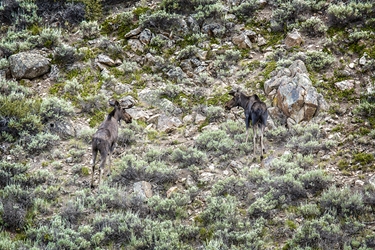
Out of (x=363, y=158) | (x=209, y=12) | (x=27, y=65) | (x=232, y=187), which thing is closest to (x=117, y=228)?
(x=232, y=187)

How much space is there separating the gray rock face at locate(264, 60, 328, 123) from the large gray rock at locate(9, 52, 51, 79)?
33.6ft

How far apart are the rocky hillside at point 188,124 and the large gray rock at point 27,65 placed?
56mm

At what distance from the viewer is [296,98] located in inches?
473

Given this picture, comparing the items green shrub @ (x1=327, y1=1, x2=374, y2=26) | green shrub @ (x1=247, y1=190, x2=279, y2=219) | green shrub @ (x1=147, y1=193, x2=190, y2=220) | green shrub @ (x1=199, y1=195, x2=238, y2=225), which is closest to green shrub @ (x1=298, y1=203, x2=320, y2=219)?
green shrub @ (x1=247, y1=190, x2=279, y2=219)

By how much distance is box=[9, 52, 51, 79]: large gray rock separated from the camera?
47.5 ft

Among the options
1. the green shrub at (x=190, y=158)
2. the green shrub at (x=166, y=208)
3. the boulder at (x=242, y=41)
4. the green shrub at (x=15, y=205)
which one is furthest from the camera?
the boulder at (x=242, y=41)

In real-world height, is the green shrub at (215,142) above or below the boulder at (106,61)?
below

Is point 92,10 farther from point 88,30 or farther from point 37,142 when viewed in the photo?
point 37,142

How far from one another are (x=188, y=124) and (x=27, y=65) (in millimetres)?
7791

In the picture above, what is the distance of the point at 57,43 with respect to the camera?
16094 mm

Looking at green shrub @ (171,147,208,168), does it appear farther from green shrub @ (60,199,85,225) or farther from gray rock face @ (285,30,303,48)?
gray rock face @ (285,30,303,48)

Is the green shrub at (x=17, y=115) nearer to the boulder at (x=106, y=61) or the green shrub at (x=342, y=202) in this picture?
the boulder at (x=106, y=61)

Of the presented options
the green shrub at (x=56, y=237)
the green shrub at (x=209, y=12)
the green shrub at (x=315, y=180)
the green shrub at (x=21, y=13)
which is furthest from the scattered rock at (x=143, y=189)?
the green shrub at (x=21, y=13)

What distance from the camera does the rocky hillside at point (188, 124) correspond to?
7.35m
